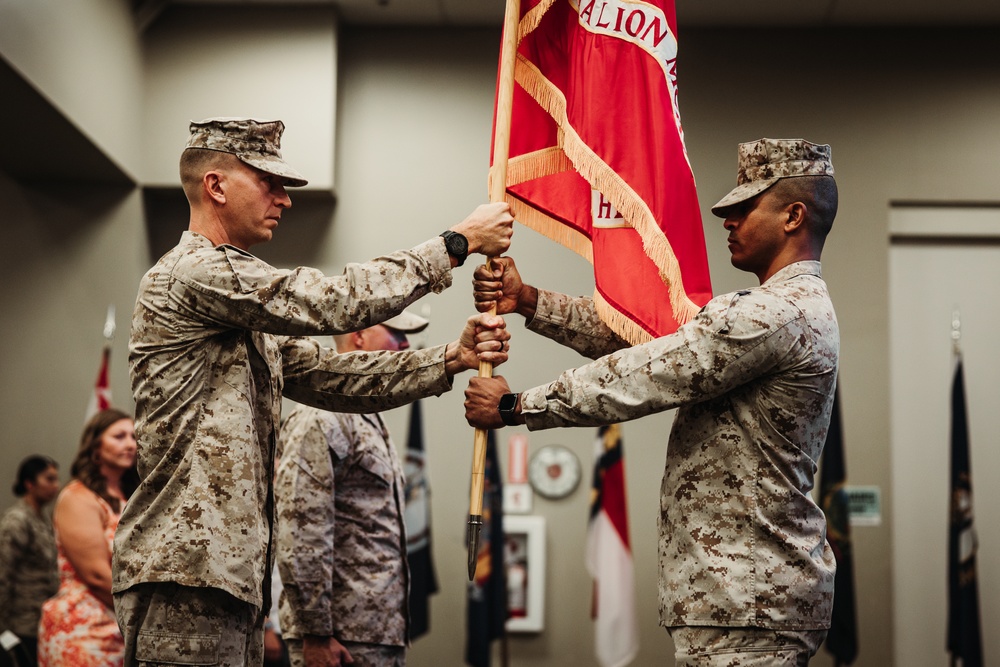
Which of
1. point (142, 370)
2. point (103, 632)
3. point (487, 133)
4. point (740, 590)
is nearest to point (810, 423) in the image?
point (740, 590)

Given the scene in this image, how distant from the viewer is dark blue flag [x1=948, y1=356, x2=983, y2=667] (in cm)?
561

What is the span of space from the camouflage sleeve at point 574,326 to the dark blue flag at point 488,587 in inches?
104

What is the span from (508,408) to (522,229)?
152 inches

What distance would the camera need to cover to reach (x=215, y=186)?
8.17 ft

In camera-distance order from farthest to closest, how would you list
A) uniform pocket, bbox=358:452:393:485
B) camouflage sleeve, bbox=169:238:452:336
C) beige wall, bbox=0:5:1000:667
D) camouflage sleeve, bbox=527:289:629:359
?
beige wall, bbox=0:5:1000:667 < uniform pocket, bbox=358:452:393:485 < camouflage sleeve, bbox=527:289:629:359 < camouflage sleeve, bbox=169:238:452:336

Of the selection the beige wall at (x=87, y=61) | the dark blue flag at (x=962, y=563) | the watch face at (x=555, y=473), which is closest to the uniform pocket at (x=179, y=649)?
the beige wall at (x=87, y=61)

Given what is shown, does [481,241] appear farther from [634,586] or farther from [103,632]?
[634,586]

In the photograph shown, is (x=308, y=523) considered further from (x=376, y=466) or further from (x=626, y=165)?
(x=626, y=165)

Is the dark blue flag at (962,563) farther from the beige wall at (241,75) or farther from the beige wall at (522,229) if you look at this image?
the beige wall at (241,75)

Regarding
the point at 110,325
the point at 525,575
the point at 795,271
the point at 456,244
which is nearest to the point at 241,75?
the point at 110,325

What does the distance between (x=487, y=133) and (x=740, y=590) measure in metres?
4.71

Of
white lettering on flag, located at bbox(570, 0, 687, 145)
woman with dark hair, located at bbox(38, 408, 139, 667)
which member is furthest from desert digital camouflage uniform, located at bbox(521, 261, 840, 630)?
woman with dark hair, located at bbox(38, 408, 139, 667)

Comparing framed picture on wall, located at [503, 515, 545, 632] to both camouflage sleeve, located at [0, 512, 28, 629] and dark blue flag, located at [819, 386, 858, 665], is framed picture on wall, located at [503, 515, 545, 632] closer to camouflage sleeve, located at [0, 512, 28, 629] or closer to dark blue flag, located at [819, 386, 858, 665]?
dark blue flag, located at [819, 386, 858, 665]

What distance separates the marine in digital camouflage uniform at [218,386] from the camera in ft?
7.24
